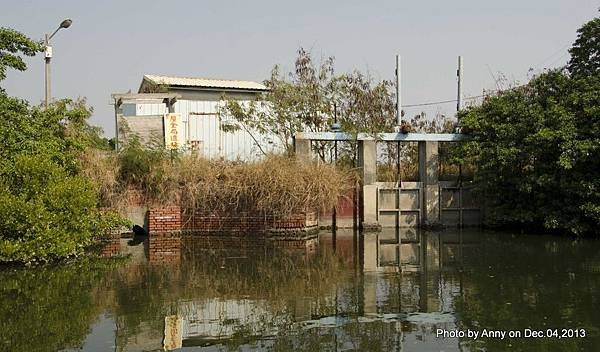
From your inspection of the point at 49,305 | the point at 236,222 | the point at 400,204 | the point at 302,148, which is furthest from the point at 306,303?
the point at 400,204

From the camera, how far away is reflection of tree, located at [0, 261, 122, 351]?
21.9 feet

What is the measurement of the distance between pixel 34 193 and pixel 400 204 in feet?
40.2

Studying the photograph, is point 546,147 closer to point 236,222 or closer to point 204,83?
point 236,222

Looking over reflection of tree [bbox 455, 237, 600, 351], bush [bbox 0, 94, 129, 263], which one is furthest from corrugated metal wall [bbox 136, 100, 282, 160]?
reflection of tree [bbox 455, 237, 600, 351]

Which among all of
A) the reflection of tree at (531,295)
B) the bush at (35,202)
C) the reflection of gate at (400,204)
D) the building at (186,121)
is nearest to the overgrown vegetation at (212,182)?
the building at (186,121)

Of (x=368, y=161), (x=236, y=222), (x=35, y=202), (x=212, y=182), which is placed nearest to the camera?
(x=35, y=202)

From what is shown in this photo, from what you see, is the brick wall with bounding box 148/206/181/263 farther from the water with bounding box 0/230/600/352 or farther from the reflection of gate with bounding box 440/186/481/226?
the reflection of gate with bounding box 440/186/481/226

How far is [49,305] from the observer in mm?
8406

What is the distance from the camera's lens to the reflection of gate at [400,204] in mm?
20594

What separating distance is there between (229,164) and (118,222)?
A: 15.8ft

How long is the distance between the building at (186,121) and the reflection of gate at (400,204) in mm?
4522

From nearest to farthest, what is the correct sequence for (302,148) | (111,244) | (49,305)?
(49,305), (111,244), (302,148)

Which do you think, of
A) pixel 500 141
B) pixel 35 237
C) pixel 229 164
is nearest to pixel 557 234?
pixel 500 141

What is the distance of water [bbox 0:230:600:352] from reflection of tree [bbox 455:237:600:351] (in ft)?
0.06
